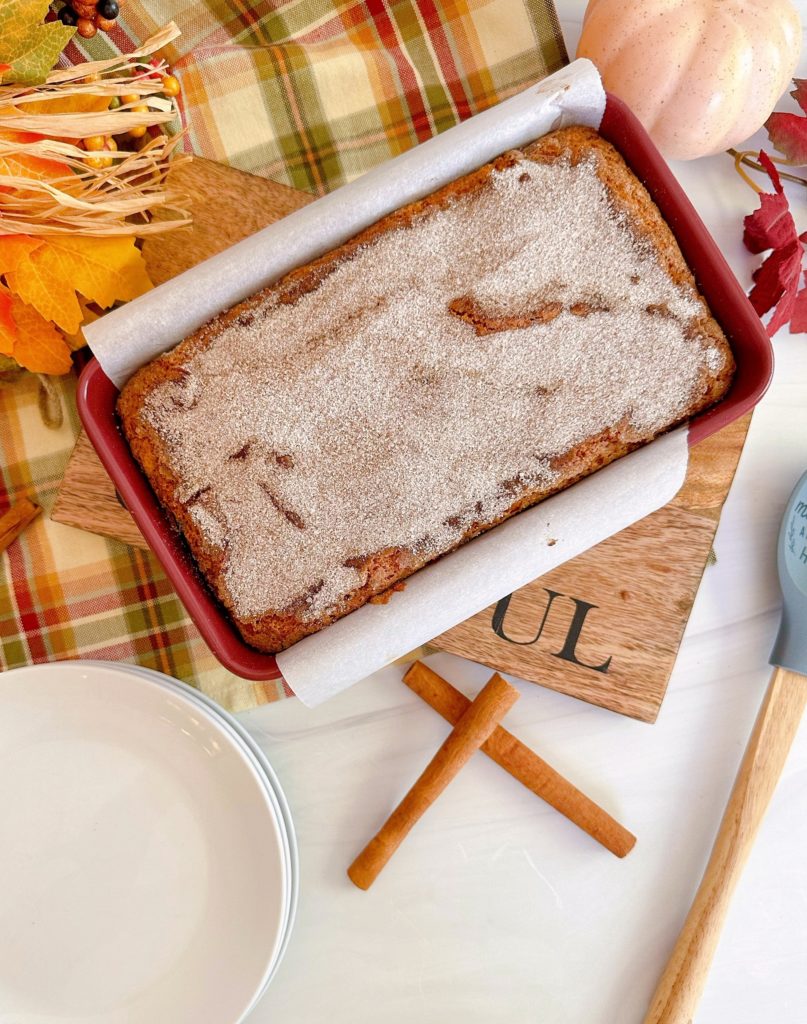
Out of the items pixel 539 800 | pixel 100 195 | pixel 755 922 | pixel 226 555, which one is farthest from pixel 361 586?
pixel 755 922

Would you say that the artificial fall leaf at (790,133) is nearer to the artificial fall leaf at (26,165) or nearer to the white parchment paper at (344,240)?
the white parchment paper at (344,240)

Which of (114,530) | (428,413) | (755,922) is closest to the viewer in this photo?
(428,413)

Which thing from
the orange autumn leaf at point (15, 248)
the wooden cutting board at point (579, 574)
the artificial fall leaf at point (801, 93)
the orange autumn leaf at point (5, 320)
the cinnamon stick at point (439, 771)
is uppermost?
the orange autumn leaf at point (15, 248)

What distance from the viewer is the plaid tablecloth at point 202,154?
4.04 ft

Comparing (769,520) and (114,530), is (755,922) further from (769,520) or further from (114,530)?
(114,530)

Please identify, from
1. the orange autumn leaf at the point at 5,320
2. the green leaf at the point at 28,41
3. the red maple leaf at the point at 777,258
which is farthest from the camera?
the red maple leaf at the point at 777,258

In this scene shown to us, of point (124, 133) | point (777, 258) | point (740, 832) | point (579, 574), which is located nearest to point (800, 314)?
point (777, 258)

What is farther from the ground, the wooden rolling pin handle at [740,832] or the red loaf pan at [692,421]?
the red loaf pan at [692,421]

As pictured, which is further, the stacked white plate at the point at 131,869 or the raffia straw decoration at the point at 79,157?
the stacked white plate at the point at 131,869

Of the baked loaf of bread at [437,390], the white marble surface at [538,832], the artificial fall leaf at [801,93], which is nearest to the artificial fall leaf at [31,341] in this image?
the baked loaf of bread at [437,390]

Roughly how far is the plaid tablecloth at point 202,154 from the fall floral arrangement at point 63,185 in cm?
10

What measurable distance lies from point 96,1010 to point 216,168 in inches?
49.1

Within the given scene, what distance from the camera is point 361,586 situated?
104cm

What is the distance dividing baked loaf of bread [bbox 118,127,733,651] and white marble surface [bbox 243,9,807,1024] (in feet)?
1.11
